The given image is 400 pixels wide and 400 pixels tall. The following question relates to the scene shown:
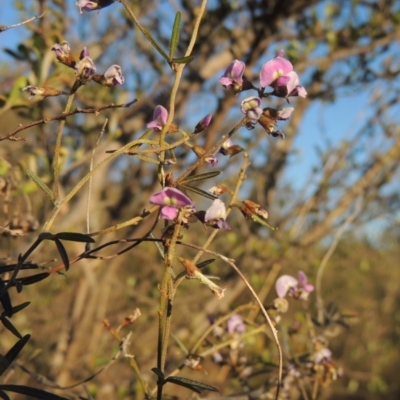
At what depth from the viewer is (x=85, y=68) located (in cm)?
52

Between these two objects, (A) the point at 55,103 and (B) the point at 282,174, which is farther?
(B) the point at 282,174

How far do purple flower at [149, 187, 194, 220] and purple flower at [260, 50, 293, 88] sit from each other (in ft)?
0.52

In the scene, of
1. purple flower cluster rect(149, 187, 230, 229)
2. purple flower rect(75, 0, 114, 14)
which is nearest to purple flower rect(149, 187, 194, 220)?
purple flower cluster rect(149, 187, 230, 229)

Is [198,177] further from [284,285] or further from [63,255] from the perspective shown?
[284,285]

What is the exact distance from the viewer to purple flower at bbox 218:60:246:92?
0.54 metres

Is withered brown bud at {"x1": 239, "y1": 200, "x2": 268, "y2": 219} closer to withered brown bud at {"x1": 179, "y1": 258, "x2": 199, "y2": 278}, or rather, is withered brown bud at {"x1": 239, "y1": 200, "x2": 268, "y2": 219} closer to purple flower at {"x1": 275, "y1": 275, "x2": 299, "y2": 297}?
withered brown bud at {"x1": 179, "y1": 258, "x2": 199, "y2": 278}

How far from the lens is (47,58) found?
1261 mm

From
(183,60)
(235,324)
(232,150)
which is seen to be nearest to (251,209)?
(232,150)

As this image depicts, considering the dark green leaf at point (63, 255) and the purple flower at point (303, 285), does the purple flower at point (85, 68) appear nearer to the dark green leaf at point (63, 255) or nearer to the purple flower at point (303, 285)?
the dark green leaf at point (63, 255)

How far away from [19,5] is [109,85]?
141cm

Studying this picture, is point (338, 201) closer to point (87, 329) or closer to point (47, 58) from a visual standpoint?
point (87, 329)

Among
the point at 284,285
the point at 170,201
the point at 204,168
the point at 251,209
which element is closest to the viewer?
the point at 170,201

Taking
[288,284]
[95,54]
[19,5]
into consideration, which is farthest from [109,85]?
[19,5]

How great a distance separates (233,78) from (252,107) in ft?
0.17
